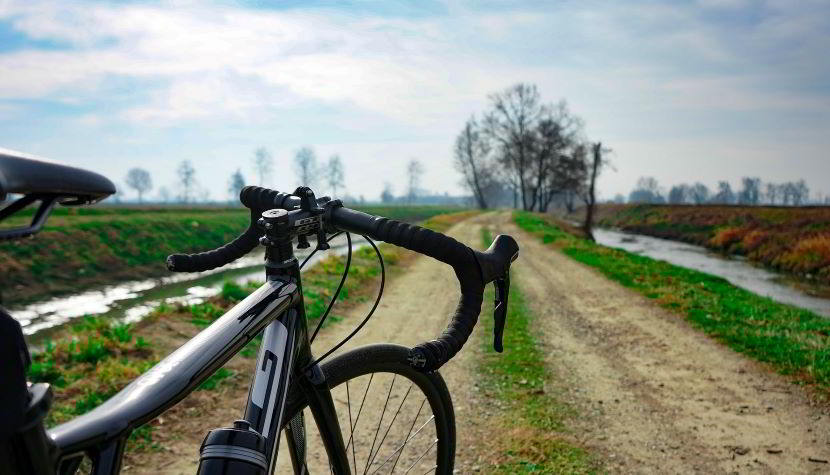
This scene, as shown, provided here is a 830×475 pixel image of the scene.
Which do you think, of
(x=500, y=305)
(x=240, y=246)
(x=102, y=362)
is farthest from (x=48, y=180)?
(x=102, y=362)

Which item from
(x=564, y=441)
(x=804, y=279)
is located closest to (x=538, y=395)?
(x=564, y=441)

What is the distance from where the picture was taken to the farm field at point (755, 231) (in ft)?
66.3

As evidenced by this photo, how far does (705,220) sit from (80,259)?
4007 centimetres

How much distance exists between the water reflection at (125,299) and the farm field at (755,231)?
1884 centimetres

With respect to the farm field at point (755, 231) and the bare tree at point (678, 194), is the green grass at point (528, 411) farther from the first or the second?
the bare tree at point (678, 194)

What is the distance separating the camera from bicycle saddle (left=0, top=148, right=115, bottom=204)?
3.13 feet

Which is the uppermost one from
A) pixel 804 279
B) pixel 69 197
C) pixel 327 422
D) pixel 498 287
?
pixel 69 197

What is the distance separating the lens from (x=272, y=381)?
5.68ft

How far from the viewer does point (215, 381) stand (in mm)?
5391

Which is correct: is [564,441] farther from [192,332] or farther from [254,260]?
[254,260]

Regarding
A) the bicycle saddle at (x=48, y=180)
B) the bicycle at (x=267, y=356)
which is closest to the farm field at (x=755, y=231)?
the bicycle at (x=267, y=356)

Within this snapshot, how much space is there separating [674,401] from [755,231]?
28345 millimetres

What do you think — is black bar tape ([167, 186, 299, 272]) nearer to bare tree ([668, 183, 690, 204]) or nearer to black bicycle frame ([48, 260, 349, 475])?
black bicycle frame ([48, 260, 349, 475])

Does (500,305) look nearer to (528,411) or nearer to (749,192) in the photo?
(528,411)
